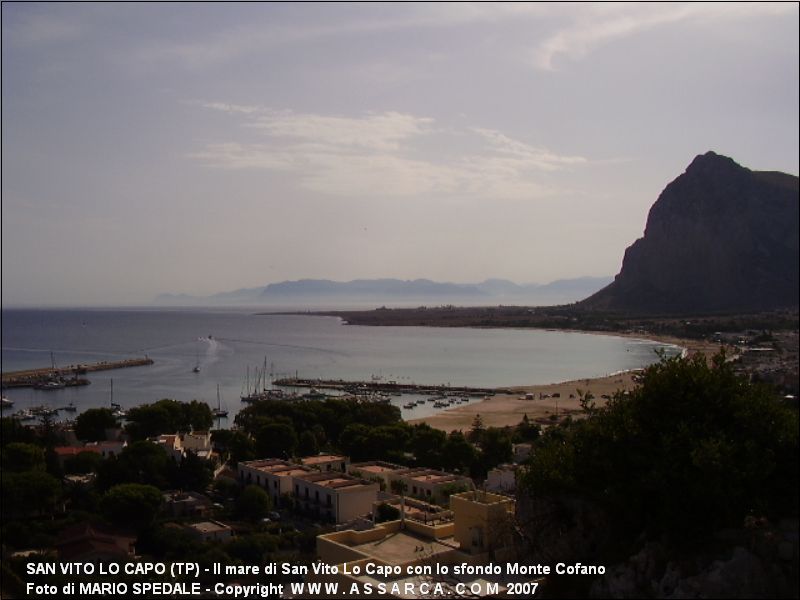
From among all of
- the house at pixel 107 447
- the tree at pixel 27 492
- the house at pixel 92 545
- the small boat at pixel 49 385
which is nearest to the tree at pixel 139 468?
the tree at pixel 27 492

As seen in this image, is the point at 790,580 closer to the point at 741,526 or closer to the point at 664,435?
the point at 741,526

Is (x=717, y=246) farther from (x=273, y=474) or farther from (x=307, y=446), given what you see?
(x=273, y=474)

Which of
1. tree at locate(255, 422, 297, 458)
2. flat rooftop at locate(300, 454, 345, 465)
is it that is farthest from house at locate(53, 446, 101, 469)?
flat rooftop at locate(300, 454, 345, 465)

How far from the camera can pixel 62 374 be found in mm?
54375

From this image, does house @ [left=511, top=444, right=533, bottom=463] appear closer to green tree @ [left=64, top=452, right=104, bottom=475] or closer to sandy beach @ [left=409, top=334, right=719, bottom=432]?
sandy beach @ [left=409, top=334, right=719, bottom=432]

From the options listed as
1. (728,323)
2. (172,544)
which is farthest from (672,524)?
(728,323)

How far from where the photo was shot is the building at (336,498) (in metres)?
15.7

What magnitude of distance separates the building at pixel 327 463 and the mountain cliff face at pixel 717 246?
75.8m

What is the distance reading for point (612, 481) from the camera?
538 cm

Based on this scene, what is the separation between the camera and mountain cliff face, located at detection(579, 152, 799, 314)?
85.4m

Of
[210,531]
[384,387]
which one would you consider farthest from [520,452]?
[384,387]

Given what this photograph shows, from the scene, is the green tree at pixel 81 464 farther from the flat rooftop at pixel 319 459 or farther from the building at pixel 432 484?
the building at pixel 432 484

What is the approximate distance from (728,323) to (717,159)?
124 feet

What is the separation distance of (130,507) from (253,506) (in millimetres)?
2661
